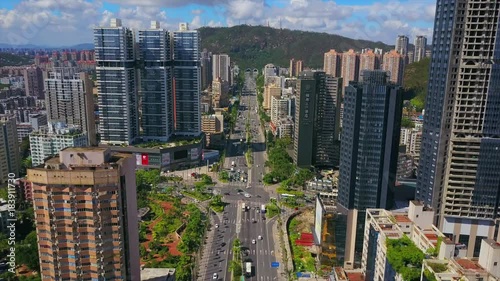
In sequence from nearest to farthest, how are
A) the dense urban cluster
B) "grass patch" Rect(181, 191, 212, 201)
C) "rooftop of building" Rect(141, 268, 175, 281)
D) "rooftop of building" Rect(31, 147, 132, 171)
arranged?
"rooftop of building" Rect(31, 147, 132, 171) < the dense urban cluster < "rooftop of building" Rect(141, 268, 175, 281) < "grass patch" Rect(181, 191, 212, 201)

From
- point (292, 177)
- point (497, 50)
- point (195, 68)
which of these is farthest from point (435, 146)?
point (195, 68)

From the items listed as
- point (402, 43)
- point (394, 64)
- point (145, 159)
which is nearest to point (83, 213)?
point (145, 159)

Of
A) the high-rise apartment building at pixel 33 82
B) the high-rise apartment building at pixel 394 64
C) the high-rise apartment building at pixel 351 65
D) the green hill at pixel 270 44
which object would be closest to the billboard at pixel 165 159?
the high-rise apartment building at pixel 351 65

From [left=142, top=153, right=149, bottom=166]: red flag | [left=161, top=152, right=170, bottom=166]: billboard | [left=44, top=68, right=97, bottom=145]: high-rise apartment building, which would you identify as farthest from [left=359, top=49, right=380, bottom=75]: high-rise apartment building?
[left=44, top=68, right=97, bottom=145]: high-rise apartment building

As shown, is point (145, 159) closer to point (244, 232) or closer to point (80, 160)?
point (244, 232)

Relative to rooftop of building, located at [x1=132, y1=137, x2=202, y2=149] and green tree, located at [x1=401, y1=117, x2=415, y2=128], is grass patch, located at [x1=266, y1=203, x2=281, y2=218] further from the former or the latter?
green tree, located at [x1=401, y1=117, x2=415, y2=128]
